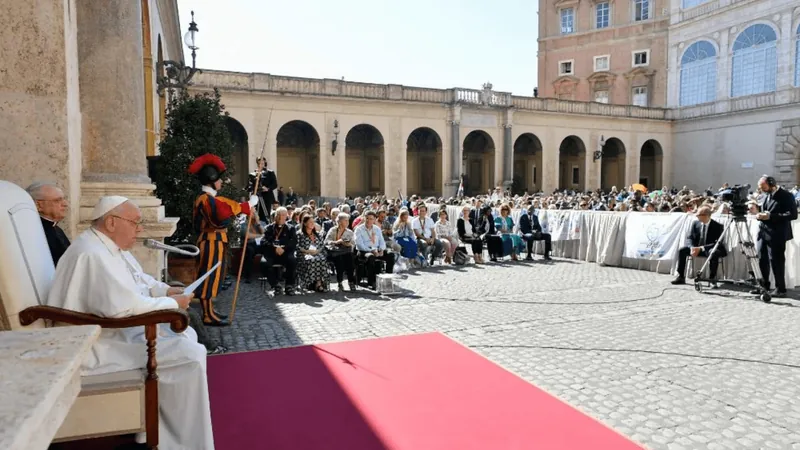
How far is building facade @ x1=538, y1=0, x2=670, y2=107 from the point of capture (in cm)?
3694

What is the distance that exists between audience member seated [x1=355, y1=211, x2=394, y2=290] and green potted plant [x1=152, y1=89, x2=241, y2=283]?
2461 millimetres

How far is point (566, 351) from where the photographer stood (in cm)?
567

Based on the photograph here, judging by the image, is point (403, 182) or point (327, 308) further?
point (403, 182)

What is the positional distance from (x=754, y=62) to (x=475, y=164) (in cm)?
1719

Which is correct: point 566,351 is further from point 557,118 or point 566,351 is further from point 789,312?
point 557,118

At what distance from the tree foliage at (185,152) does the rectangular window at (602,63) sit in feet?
122

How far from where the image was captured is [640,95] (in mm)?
38125

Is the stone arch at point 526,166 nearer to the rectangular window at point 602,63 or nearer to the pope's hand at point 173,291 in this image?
the rectangular window at point 602,63

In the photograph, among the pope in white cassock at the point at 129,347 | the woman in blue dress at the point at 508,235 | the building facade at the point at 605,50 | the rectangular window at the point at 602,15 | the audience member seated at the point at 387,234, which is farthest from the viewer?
the rectangular window at the point at 602,15

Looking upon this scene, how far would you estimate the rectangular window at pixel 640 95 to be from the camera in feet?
124

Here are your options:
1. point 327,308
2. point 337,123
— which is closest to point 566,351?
point 327,308

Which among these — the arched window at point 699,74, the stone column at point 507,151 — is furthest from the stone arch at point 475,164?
the arched window at point 699,74

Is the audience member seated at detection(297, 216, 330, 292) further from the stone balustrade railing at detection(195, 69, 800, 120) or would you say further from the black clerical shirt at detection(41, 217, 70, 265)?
the stone balustrade railing at detection(195, 69, 800, 120)

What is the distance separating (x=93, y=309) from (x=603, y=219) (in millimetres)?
11997
